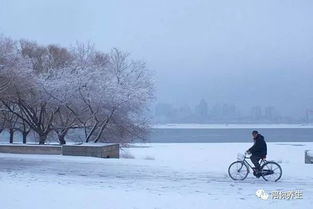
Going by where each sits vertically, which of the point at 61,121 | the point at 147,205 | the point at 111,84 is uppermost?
the point at 111,84

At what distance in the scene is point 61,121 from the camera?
3538 centimetres

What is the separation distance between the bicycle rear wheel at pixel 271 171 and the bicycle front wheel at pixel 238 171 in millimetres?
577

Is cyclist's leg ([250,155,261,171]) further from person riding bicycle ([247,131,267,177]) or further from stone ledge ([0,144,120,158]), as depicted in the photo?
stone ledge ([0,144,120,158])

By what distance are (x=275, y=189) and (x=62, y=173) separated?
7667mm

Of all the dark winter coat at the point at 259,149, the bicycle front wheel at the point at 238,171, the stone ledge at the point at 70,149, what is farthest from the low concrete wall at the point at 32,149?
the dark winter coat at the point at 259,149

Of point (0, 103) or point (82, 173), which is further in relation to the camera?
point (0, 103)

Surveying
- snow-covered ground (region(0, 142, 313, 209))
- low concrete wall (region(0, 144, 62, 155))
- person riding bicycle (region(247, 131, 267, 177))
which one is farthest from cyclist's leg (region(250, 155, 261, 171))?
low concrete wall (region(0, 144, 62, 155))

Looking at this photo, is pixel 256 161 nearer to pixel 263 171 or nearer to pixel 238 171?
pixel 263 171

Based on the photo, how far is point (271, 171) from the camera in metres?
15.9

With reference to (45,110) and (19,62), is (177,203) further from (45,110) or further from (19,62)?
(45,110)

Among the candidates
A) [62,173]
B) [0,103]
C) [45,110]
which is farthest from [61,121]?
[62,173]

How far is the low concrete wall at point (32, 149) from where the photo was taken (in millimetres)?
26016

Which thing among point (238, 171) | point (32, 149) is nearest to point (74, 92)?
point (32, 149)

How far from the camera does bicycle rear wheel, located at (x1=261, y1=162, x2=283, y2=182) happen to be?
15.9m
